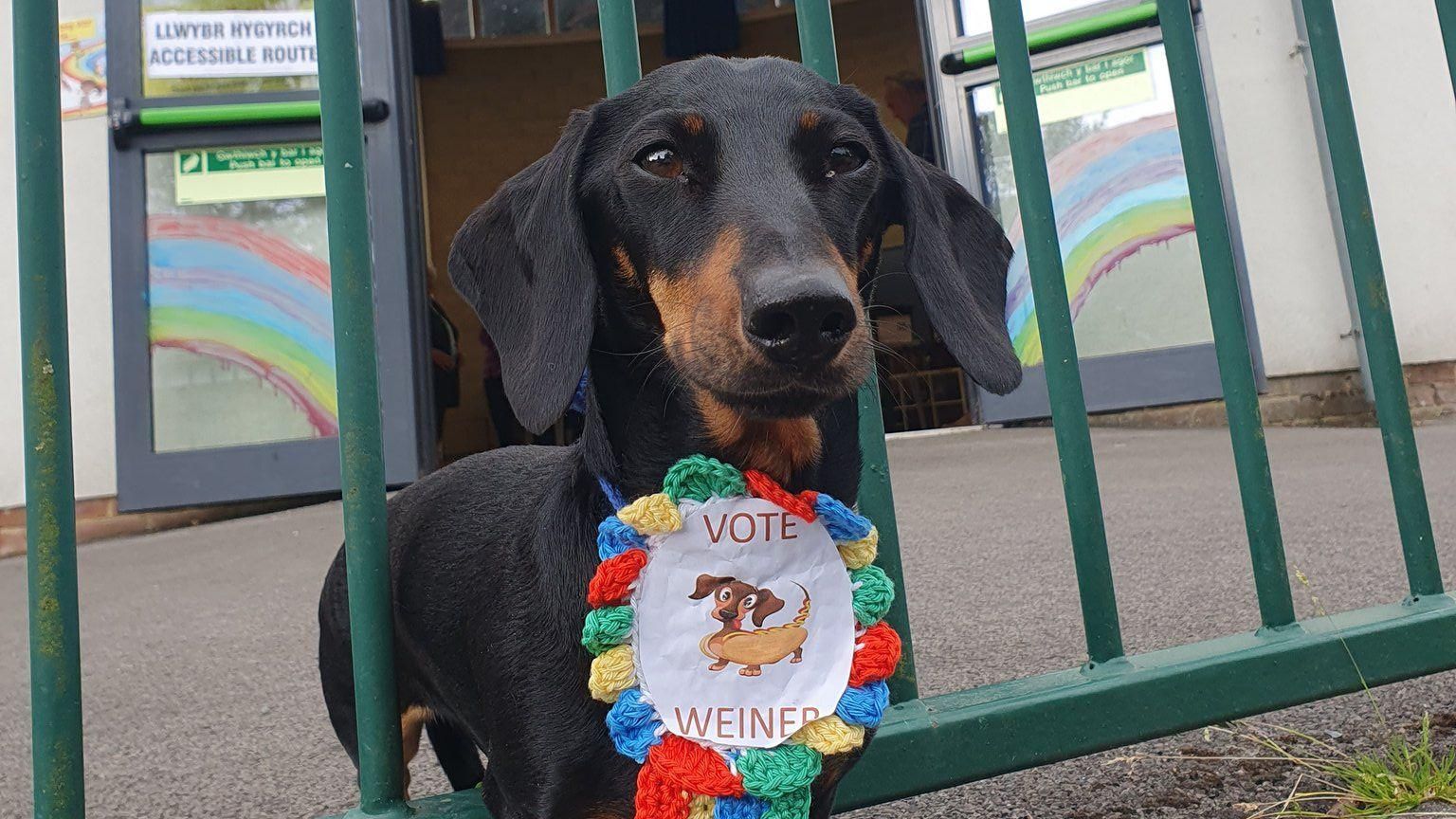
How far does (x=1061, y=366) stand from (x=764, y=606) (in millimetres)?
627

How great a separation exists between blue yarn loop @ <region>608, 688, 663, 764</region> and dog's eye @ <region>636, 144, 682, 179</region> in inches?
24.2

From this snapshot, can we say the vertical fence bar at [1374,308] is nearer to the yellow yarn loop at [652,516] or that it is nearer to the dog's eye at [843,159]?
the dog's eye at [843,159]

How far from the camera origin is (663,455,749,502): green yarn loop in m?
1.17

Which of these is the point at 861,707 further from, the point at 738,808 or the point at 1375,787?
the point at 1375,787

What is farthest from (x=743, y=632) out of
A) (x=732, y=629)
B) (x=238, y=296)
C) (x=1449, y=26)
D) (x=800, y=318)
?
(x=238, y=296)

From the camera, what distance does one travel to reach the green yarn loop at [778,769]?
112 cm

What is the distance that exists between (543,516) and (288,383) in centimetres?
411

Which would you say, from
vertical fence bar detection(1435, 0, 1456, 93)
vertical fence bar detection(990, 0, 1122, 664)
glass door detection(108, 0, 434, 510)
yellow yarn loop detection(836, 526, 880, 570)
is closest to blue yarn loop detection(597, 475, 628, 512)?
yellow yarn loop detection(836, 526, 880, 570)

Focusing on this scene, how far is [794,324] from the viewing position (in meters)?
1.01

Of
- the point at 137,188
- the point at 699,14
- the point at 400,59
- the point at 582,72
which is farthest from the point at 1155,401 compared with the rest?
the point at 582,72

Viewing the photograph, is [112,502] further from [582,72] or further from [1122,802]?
[582,72]

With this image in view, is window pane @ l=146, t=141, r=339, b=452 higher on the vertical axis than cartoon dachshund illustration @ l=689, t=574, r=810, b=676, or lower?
higher

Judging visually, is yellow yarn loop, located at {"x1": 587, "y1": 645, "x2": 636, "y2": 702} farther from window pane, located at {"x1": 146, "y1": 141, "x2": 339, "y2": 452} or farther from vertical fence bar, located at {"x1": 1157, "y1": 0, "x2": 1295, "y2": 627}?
window pane, located at {"x1": 146, "y1": 141, "x2": 339, "y2": 452}

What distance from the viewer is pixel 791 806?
113cm
